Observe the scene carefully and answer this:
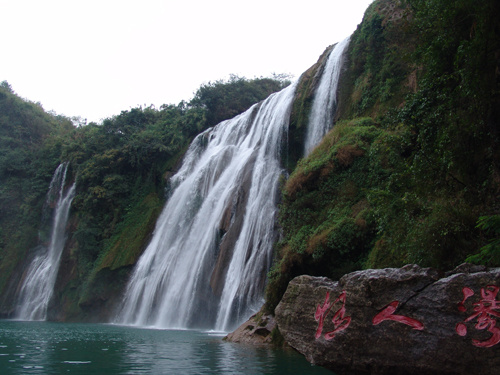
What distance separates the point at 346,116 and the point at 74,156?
2026cm

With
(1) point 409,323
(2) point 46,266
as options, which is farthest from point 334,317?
(2) point 46,266

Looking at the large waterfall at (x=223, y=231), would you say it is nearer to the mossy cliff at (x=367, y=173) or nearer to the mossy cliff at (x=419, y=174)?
the mossy cliff at (x=367, y=173)

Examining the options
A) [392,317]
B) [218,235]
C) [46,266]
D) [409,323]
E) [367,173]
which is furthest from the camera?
[46,266]

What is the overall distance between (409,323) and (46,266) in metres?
24.8

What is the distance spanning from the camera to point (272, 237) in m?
13.0

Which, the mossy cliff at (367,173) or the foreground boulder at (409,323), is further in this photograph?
the mossy cliff at (367,173)

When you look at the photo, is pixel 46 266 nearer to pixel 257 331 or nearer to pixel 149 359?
pixel 257 331

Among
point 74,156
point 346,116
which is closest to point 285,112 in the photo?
point 346,116

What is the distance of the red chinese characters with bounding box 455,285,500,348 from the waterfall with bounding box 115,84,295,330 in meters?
8.39

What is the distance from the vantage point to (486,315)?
12.3 ft

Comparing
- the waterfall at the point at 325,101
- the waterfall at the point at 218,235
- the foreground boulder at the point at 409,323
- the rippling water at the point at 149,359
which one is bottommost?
the rippling water at the point at 149,359

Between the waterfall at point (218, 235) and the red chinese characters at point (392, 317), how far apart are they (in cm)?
772

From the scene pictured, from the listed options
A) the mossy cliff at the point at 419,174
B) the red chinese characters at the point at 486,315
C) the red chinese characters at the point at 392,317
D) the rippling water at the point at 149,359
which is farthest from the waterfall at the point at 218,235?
the red chinese characters at the point at 486,315

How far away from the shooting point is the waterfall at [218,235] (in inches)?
505
